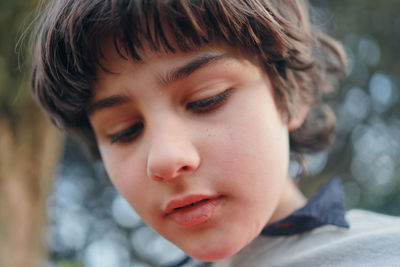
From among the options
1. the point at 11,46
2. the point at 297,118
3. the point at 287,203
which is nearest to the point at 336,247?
the point at 287,203

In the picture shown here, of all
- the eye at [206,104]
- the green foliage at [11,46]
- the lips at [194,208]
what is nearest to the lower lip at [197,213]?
the lips at [194,208]

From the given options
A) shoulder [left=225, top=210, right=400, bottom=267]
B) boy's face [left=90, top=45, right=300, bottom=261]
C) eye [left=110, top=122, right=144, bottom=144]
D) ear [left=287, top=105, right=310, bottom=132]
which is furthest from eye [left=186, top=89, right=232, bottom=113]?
shoulder [left=225, top=210, right=400, bottom=267]

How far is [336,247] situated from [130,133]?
45 cm

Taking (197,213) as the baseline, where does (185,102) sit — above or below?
above

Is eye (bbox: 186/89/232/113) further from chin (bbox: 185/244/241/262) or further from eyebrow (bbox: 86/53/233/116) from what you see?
chin (bbox: 185/244/241/262)

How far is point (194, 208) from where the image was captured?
663 millimetres

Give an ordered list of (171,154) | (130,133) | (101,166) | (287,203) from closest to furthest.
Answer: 1. (171,154)
2. (130,133)
3. (287,203)
4. (101,166)

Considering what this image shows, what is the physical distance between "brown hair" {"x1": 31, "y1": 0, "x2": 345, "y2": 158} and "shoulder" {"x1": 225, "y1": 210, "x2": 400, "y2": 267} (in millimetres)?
269

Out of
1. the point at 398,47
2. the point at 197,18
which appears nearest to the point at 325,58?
the point at 197,18

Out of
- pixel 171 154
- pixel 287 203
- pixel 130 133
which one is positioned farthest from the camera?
pixel 287 203

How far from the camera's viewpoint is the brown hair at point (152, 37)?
0.65 meters

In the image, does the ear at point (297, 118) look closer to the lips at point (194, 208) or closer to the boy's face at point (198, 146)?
the boy's face at point (198, 146)

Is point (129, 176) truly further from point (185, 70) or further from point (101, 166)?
point (101, 166)

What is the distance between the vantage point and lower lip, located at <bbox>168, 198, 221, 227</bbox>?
2.16 feet
